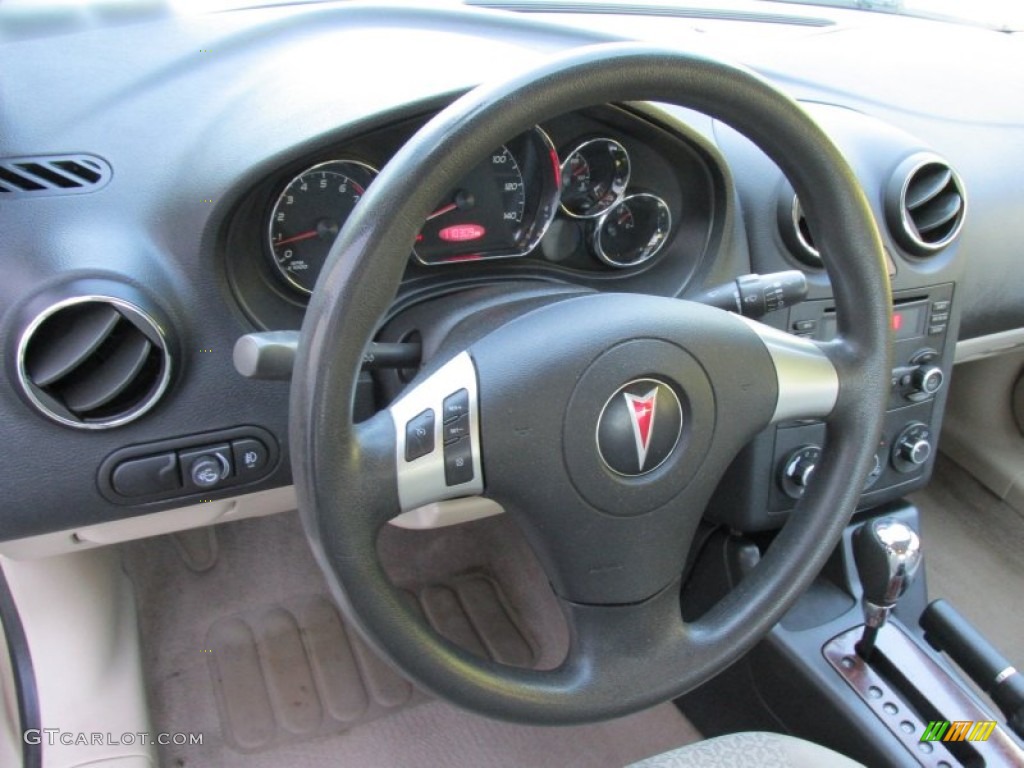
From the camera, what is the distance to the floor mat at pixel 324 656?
5.46ft

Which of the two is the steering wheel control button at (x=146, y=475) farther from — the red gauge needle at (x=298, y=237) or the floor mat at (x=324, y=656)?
the floor mat at (x=324, y=656)

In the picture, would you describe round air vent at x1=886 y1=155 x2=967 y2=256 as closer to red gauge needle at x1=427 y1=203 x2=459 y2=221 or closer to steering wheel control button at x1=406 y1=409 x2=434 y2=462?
red gauge needle at x1=427 y1=203 x2=459 y2=221

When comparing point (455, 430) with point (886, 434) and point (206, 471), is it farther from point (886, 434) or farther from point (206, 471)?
point (886, 434)

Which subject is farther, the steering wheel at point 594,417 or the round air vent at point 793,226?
the round air vent at point 793,226

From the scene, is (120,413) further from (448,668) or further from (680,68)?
(680,68)

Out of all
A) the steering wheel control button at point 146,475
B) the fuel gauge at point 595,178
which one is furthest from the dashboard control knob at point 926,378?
the steering wheel control button at point 146,475

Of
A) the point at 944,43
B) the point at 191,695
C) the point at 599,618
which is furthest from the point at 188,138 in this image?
the point at 944,43

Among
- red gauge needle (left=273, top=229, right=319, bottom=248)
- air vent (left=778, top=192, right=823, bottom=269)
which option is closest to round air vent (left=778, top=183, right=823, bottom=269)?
air vent (left=778, top=192, right=823, bottom=269)

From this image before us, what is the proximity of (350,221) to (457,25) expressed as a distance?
693 mm

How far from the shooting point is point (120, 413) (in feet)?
3.49

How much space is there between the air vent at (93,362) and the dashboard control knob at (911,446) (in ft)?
3.69

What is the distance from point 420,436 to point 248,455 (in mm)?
457

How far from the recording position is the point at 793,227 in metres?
1.32

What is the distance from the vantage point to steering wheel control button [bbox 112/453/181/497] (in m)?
1.11
